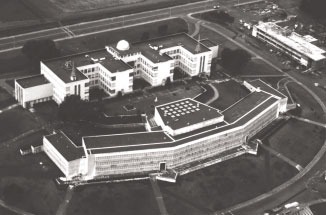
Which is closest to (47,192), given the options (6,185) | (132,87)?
(6,185)

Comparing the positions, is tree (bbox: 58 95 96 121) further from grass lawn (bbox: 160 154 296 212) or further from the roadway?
the roadway

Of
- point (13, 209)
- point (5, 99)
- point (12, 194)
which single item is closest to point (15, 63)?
point (5, 99)

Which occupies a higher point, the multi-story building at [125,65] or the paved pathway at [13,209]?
the multi-story building at [125,65]

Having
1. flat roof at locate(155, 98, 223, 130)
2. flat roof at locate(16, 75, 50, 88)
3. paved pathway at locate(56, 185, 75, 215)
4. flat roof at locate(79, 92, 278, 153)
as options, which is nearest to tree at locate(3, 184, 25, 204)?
paved pathway at locate(56, 185, 75, 215)

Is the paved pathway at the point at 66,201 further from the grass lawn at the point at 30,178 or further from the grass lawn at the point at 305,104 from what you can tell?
the grass lawn at the point at 305,104

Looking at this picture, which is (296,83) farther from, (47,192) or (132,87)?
(47,192)

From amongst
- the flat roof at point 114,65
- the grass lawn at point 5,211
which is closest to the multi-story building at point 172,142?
the grass lawn at point 5,211
